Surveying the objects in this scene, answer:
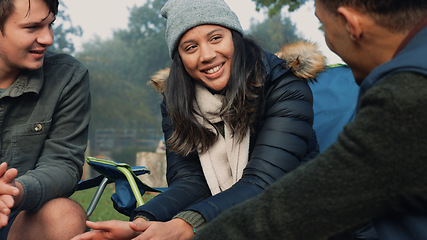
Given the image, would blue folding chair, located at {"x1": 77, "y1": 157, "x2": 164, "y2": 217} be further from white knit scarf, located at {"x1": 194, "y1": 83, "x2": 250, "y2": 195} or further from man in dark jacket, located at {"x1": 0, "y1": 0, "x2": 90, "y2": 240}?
white knit scarf, located at {"x1": 194, "y1": 83, "x2": 250, "y2": 195}

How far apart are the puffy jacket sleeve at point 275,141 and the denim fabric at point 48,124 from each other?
2.86 ft

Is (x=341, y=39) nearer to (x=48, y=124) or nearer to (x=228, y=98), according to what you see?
(x=228, y=98)

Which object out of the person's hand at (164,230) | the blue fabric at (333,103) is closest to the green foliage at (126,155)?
the blue fabric at (333,103)

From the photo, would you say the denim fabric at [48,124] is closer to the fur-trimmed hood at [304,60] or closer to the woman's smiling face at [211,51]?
the woman's smiling face at [211,51]

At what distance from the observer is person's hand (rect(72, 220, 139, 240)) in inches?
81.3

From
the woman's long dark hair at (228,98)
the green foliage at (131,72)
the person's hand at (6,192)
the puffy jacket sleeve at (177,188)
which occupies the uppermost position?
the woman's long dark hair at (228,98)

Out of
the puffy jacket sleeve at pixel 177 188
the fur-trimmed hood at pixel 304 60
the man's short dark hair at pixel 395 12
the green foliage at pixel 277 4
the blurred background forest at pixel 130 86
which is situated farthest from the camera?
the blurred background forest at pixel 130 86

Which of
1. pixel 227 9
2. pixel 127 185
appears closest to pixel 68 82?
pixel 127 185

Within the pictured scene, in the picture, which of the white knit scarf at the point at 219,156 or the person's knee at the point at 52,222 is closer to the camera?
the person's knee at the point at 52,222

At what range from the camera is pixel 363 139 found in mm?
1094

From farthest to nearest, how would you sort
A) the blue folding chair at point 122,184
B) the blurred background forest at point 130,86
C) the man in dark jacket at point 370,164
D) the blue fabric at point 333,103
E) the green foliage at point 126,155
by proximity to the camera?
the blurred background forest at point 130,86 → the green foliage at point 126,155 → the blue fabric at point 333,103 → the blue folding chair at point 122,184 → the man in dark jacket at point 370,164

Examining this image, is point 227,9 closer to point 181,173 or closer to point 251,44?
point 251,44

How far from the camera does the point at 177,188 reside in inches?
105

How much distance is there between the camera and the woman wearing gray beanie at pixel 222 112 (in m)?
2.42
